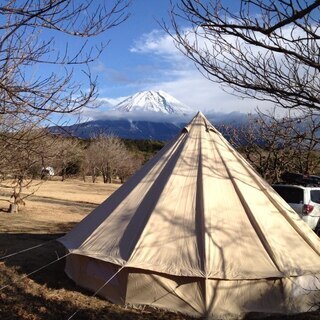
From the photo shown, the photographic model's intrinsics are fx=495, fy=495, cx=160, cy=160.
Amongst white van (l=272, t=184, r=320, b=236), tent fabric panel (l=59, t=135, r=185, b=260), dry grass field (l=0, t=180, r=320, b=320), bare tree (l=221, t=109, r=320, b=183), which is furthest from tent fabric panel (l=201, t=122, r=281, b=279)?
bare tree (l=221, t=109, r=320, b=183)

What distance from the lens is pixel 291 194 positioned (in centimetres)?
1484

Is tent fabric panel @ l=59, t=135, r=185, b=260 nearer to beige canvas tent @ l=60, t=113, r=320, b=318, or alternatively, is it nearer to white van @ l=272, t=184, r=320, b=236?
beige canvas tent @ l=60, t=113, r=320, b=318

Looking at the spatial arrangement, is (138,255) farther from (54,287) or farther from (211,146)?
(211,146)

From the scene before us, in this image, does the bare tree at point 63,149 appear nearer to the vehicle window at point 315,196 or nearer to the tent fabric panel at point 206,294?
the tent fabric panel at point 206,294

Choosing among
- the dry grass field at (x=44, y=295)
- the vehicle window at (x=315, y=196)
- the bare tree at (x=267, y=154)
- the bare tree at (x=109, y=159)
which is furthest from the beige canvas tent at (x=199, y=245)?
the bare tree at (x=109, y=159)

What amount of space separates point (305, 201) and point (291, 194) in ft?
1.53

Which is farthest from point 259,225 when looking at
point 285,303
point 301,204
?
point 301,204

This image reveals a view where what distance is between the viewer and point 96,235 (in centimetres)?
798

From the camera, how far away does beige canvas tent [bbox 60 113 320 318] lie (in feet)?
23.4

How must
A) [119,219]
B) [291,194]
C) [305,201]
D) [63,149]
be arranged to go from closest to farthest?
1. [119,219]
2. [63,149]
3. [305,201]
4. [291,194]

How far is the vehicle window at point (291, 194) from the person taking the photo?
14688 millimetres

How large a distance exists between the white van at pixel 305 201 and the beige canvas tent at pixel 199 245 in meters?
6.41

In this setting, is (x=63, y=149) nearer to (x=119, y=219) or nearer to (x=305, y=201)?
(x=119, y=219)

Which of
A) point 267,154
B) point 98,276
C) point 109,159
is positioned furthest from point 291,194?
point 109,159
